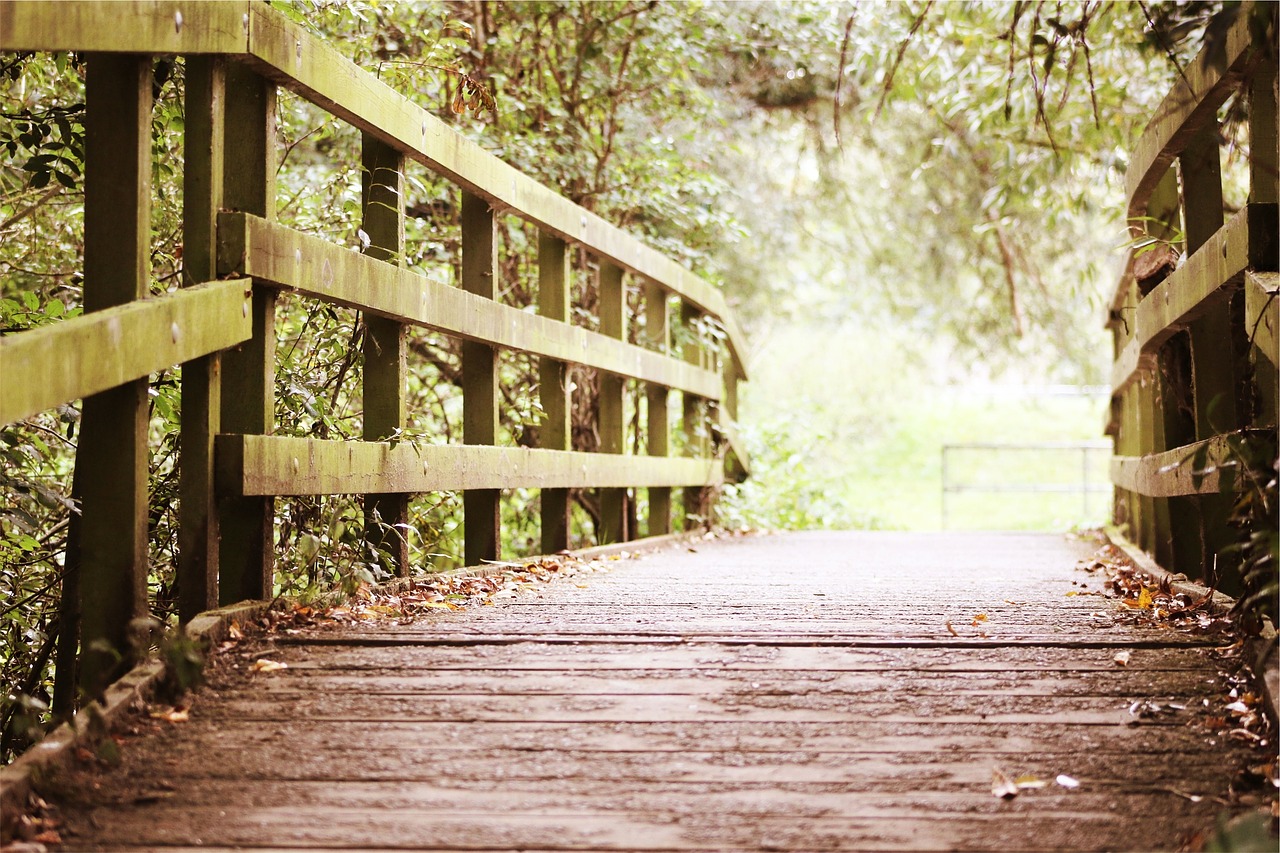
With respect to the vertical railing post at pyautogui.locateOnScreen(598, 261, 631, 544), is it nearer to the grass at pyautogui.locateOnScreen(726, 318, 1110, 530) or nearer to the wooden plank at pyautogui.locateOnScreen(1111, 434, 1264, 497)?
the wooden plank at pyautogui.locateOnScreen(1111, 434, 1264, 497)

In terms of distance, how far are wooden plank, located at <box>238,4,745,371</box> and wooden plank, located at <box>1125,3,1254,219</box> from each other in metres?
2.07

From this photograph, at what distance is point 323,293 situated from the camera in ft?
10.9

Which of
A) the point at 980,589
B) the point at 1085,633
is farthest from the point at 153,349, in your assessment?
the point at 980,589

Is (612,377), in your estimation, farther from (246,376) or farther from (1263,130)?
(1263,130)

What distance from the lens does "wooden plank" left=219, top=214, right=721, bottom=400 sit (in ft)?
9.95

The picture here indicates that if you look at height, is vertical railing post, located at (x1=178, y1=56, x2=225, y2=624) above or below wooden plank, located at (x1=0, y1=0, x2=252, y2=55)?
below

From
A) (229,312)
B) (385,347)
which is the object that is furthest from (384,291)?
(229,312)

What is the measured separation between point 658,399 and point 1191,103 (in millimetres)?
3974

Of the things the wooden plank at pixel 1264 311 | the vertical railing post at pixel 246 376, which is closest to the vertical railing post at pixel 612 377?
the vertical railing post at pixel 246 376

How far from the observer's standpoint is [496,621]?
3.40m

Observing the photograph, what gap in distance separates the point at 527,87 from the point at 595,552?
11.0ft

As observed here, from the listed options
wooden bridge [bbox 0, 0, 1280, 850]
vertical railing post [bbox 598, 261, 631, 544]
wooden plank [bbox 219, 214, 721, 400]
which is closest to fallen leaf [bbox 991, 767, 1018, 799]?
wooden bridge [bbox 0, 0, 1280, 850]

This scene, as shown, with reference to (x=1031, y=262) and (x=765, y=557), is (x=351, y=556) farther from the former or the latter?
(x=1031, y=262)

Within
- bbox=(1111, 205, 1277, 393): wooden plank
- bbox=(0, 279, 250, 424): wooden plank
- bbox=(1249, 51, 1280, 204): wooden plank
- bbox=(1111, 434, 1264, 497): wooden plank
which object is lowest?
bbox=(1111, 434, 1264, 497): wooden plank
